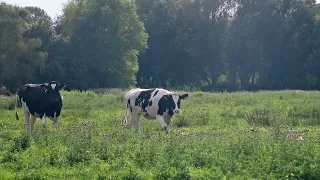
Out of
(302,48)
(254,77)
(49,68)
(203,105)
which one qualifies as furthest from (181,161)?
(254,77)

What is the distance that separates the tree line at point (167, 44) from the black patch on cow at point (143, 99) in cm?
3531

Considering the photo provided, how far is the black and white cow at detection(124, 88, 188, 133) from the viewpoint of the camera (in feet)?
63.4

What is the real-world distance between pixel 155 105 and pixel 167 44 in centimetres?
5468

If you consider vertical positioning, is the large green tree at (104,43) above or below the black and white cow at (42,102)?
above

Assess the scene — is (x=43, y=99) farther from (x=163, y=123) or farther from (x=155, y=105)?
(x=163, y=123)

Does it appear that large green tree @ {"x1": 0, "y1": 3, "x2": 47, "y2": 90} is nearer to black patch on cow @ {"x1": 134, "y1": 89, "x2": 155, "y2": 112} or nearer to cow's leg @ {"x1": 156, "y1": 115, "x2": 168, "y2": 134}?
black patch on cow @ {"x1": 134, "y1": 89, "x2": 155, "y2": 112}

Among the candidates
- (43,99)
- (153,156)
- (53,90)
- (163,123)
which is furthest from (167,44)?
(153,156)

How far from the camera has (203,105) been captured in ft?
101

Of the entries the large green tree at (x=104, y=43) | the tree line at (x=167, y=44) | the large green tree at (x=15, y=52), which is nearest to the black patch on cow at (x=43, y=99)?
the large green tree at (x=15, y=52)

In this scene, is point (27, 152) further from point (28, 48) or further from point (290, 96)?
point (28, 48)

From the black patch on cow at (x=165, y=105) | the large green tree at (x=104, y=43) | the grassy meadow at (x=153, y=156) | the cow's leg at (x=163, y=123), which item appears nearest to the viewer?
the grassy meadow at (x=153, y=156)

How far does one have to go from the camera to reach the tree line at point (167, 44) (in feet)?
189

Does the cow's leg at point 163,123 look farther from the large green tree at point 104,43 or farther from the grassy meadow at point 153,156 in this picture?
the large green tree at point 104,43

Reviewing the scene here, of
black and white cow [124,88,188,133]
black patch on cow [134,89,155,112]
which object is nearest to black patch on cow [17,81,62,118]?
black and white cow [124,88,188,133]
